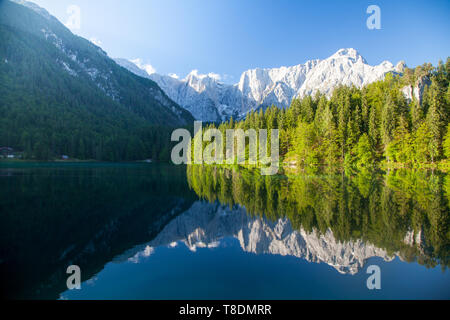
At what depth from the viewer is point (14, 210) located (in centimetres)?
1482

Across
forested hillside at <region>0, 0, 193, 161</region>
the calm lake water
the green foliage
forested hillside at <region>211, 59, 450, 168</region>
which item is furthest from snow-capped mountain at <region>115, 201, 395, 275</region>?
forested hillside at <region>0, 0, 193, 161</region>

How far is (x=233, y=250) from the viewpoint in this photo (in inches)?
397

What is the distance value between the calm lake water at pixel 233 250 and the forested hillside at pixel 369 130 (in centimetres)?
4037

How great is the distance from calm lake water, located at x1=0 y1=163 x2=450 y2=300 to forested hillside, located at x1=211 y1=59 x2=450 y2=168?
40.4 m

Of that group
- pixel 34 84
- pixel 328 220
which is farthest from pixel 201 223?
pixel 34 84

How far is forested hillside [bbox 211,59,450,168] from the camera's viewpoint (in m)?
48.3

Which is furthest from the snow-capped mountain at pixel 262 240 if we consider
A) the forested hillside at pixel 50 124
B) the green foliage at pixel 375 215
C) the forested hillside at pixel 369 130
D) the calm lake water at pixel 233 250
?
the forested hillside at pixel 50 124

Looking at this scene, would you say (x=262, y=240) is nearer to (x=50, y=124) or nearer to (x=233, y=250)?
(x=233, y=250)

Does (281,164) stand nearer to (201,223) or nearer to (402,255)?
(201,223)

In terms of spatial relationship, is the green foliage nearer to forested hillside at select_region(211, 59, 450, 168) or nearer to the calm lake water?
the calm lake water

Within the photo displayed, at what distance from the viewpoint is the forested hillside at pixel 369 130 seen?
4834 centimetres

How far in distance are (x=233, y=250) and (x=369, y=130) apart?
6069 cm

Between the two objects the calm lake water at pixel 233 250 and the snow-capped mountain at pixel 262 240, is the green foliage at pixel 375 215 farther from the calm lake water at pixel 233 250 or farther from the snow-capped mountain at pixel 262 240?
the snow-capped mountain at pixel 262 240

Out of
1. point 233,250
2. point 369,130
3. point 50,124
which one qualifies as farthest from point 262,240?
point 50,124
